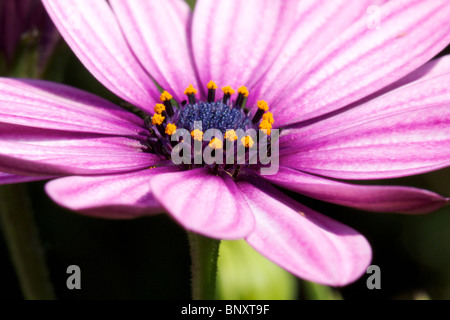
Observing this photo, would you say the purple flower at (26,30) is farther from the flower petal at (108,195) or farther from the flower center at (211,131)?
the flower petal at (108,195)

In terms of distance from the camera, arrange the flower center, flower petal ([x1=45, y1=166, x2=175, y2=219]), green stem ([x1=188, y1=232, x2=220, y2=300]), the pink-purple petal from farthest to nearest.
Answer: the flower center, green stem ([x1=188, y1=232, x2=220, y2=300]), the pink-purple petal, flower petal ([x1=45, y1=166, x2=175, y2=219])

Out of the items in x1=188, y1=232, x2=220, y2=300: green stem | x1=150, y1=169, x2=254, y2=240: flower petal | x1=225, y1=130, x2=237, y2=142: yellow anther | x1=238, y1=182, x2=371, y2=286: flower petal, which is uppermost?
x1=225, y1=130, x2=237, y2=142: yellow anther

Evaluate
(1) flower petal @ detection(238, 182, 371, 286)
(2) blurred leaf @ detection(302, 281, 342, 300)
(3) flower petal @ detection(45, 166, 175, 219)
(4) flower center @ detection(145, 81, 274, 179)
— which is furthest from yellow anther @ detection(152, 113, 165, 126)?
(2) blurred leaf @ detection(302, 281, 342, 300)

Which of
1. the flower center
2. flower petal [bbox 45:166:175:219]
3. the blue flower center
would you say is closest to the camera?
flower petal [bbox 45:166:175:219]

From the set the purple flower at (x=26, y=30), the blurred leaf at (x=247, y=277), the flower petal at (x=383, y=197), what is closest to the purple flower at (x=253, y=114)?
the flower petal at (x=383, y=197)

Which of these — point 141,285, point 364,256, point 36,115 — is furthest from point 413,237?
point 36,115

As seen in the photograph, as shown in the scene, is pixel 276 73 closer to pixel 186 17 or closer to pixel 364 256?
pixel 186 17

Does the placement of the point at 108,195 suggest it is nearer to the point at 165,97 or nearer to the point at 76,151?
the point at 76,151

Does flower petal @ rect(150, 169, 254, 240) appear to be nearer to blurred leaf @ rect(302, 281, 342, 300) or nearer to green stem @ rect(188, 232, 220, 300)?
green stem @ rect(188, 232, 220, 300)
